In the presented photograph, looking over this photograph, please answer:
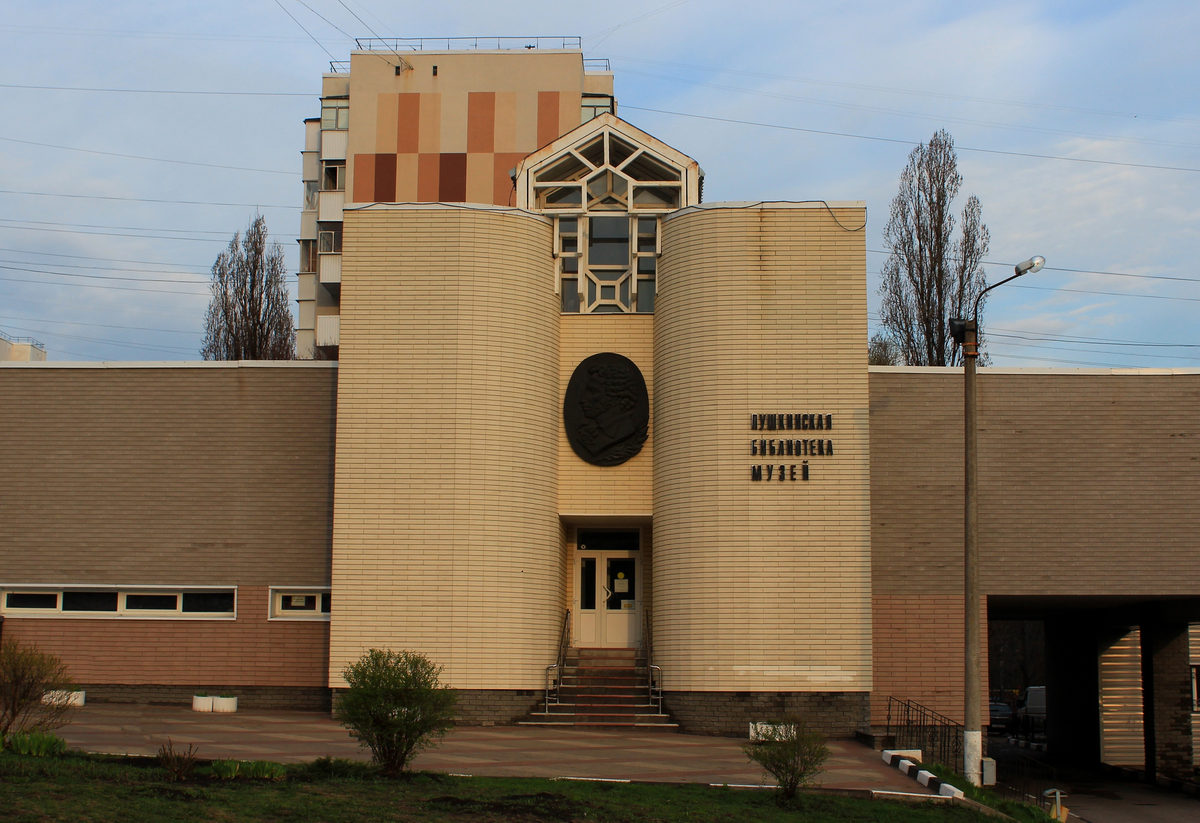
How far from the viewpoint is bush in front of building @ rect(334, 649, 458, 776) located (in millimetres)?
11992

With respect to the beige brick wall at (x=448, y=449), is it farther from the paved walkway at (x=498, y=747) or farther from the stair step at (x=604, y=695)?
the paved walkway at (x=498, y=747)

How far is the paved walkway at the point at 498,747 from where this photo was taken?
46.2 ft

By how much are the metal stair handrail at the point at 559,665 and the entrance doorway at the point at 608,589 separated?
0.36 m

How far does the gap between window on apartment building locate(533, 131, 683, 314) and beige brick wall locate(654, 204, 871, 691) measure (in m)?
0.80

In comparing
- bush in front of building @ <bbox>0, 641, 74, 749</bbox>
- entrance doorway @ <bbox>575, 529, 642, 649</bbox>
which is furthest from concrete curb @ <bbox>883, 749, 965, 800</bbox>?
bush in front of building @ <bbox>0, 641, 74, 749</bbox>

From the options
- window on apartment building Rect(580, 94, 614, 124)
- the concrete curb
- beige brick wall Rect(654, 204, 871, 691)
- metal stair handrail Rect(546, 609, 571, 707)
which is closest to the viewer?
the concrete curb

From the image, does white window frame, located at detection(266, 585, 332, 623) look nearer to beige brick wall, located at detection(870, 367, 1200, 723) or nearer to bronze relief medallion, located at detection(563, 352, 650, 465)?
bronze relief medallion, located at detection(563, 352, 650, 465)

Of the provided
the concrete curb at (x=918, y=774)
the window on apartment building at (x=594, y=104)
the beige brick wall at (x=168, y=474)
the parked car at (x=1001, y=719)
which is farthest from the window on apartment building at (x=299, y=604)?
the parked car at (x=1001, y=719)

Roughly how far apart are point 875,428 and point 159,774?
14384 millimetres

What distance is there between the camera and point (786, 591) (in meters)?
19.3

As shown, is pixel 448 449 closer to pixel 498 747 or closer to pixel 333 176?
pixel 498 747

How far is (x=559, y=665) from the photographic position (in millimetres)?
20781

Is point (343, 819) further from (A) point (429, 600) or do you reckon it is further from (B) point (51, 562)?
(B) point (51, 562)

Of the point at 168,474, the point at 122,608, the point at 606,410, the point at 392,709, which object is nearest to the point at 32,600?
the point at 122,608
